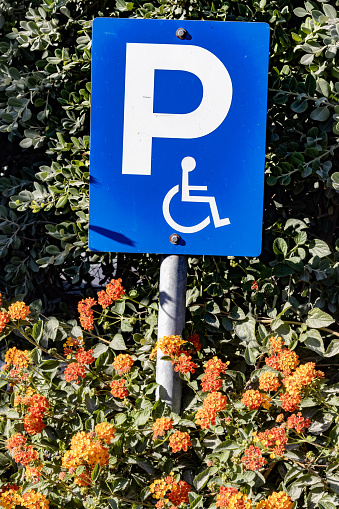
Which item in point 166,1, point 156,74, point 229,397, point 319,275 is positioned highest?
point 166,1

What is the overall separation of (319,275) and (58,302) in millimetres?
1207

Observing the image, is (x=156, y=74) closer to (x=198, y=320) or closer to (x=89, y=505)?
(x=198, y=320)

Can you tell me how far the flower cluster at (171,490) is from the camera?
1.44 metres

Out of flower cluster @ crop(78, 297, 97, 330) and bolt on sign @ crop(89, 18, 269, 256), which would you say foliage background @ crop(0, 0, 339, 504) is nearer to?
flower cluster @ crop(78, 297, 97, 330)

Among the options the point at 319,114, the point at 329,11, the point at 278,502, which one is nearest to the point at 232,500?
the point at 278,502

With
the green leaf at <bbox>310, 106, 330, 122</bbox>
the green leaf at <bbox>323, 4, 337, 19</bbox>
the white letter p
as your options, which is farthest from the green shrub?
the green leaf at <bbox>323, 4, 337, 19</bbox>

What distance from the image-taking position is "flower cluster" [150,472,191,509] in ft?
4.73

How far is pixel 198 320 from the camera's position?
1.93 metres

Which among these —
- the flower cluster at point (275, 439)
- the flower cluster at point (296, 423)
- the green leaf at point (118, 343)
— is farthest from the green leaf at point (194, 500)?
the green leaf at point (118, 343)

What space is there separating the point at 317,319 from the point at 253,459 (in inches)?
22.4

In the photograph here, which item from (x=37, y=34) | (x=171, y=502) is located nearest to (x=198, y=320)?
(x=171, y=502)

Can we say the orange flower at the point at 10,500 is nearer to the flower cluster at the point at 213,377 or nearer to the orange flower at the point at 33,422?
the orange flower at the point at 33,422

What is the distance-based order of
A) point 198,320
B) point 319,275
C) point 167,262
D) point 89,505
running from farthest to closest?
point 198,320 → point 319,275 → point 167,262 → point 89,505

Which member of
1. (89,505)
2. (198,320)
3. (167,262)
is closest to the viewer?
(89,505)
